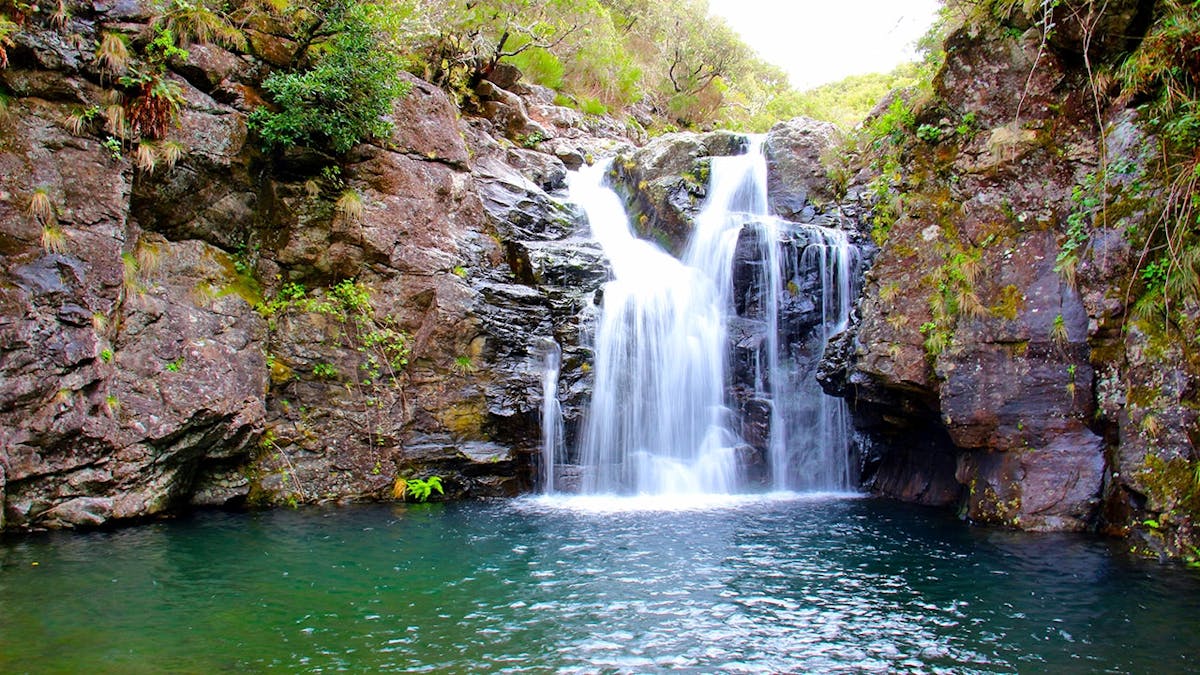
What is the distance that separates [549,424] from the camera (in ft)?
43.7

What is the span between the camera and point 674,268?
16.1 m

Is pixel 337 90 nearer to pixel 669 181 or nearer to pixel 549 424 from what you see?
pixel 549 424

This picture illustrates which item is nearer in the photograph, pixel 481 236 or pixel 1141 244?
pixel 1141 244

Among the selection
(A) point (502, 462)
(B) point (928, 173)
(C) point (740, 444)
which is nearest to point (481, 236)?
(A) point (502, 462)

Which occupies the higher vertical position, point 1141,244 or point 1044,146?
point 1044,146

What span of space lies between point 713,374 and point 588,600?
27.0 ft

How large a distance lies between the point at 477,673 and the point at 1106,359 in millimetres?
8652

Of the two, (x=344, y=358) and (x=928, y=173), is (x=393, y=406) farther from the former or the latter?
(x=928, y=173)

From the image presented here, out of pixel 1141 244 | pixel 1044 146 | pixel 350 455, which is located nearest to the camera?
pixel 1141 244

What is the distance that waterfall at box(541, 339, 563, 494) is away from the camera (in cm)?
1320

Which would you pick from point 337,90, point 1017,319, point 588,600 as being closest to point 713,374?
point 1017,319

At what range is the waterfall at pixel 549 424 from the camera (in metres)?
13.2

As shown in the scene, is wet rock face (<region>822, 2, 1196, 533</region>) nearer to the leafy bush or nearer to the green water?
the green water

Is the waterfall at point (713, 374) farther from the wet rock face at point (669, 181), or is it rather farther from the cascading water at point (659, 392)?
the wet rock face at point (669, 181)
